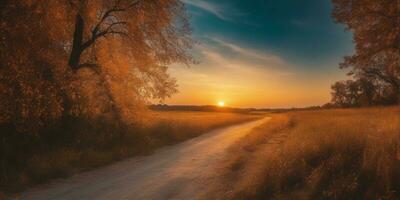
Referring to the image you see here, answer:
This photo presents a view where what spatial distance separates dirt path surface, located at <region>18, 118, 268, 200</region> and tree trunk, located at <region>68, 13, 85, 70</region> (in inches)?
233

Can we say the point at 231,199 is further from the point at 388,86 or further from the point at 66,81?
the point at 388,86

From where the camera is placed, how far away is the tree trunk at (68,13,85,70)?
1898 centimetres

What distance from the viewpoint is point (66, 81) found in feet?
49.2

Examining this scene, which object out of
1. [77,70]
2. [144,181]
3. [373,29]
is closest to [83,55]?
[77,70]

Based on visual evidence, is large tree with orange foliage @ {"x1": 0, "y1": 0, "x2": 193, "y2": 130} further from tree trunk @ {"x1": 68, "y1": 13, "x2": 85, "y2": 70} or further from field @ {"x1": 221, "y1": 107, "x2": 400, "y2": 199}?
field @ {"x1": 221, "y1": 107, "x2": 400, "y2": 199}

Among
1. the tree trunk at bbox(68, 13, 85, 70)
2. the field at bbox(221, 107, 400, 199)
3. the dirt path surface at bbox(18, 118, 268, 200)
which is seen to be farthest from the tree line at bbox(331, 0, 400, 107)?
the tree trunk at bbox(68, 13, 85, 70)

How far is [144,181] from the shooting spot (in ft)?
39.8

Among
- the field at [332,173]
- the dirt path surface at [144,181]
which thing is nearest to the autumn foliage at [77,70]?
the dirt path surface at [144,181]

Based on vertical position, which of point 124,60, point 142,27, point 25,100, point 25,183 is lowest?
point 25,183

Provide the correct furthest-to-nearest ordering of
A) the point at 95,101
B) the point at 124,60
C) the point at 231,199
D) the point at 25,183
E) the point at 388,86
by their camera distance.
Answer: the point at 388,86, the point at 124,60, the point at 95,101, the point at 25,183, the point at 231,199

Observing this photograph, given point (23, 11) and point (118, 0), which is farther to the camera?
point (118, 0)

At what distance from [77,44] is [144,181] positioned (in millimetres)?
9815

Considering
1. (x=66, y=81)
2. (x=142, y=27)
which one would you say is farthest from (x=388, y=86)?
(x=66, y=81)

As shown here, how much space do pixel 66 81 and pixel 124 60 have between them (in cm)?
553
